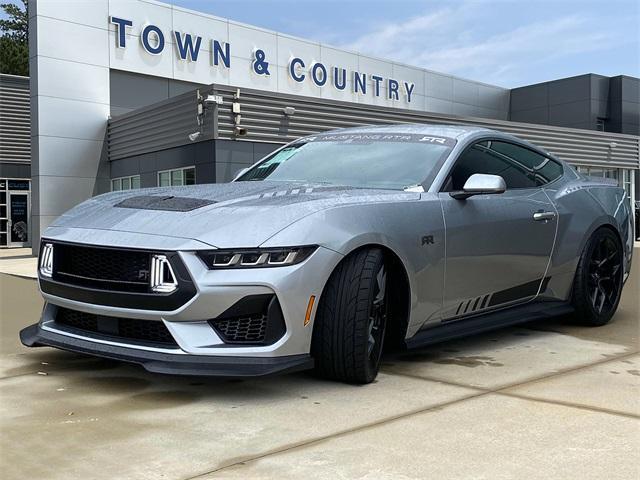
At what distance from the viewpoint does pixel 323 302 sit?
3.62 m

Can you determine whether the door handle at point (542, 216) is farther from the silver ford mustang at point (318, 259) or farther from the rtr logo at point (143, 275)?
the rtr logo at point (143, 275)

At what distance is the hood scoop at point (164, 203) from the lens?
3.77m

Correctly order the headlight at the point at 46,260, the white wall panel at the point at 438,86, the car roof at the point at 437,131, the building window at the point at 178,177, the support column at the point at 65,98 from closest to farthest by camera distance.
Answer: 1. the headlight at the point at 46,260
2. the car roof at the point at 437,131
3. the building window at the point at 178,177
4. the support column at the point at 65,98
5. the white wall panel at the point at 438,86

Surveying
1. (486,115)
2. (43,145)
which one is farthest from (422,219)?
(486,115)

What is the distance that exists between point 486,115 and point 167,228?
111 feet

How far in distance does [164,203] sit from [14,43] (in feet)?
169

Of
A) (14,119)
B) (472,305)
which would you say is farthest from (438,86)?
(472,305)

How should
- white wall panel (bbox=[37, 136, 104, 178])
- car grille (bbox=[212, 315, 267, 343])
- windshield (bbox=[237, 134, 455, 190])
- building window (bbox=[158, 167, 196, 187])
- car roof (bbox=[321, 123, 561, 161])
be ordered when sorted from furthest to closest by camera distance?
1. white wall panel (bbox=[37, 136, 104, 178])
2. building window (bbox=[158, 167, 196, 187])
3. car roof (bbox=[321, 123, 561, 161])
4. windshield (bbox=[237, 134, 455, 190])
5. car grille (bbox=[212, 315, 267, 343])

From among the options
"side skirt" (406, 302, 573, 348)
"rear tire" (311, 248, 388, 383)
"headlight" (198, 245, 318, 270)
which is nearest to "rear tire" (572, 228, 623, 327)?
"side skirt" (406, 302, 573, 348)

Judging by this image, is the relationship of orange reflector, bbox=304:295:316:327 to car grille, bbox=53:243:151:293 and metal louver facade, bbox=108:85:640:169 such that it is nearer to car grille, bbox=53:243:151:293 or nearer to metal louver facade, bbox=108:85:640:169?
car grille, bbox=53:243:151:293

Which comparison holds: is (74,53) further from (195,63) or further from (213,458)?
(213,458)

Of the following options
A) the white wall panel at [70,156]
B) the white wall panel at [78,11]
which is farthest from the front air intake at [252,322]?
the white wall panel at [78,11]

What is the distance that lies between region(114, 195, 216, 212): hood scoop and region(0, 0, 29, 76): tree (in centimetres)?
4810

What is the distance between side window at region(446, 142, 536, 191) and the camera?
460 cm
